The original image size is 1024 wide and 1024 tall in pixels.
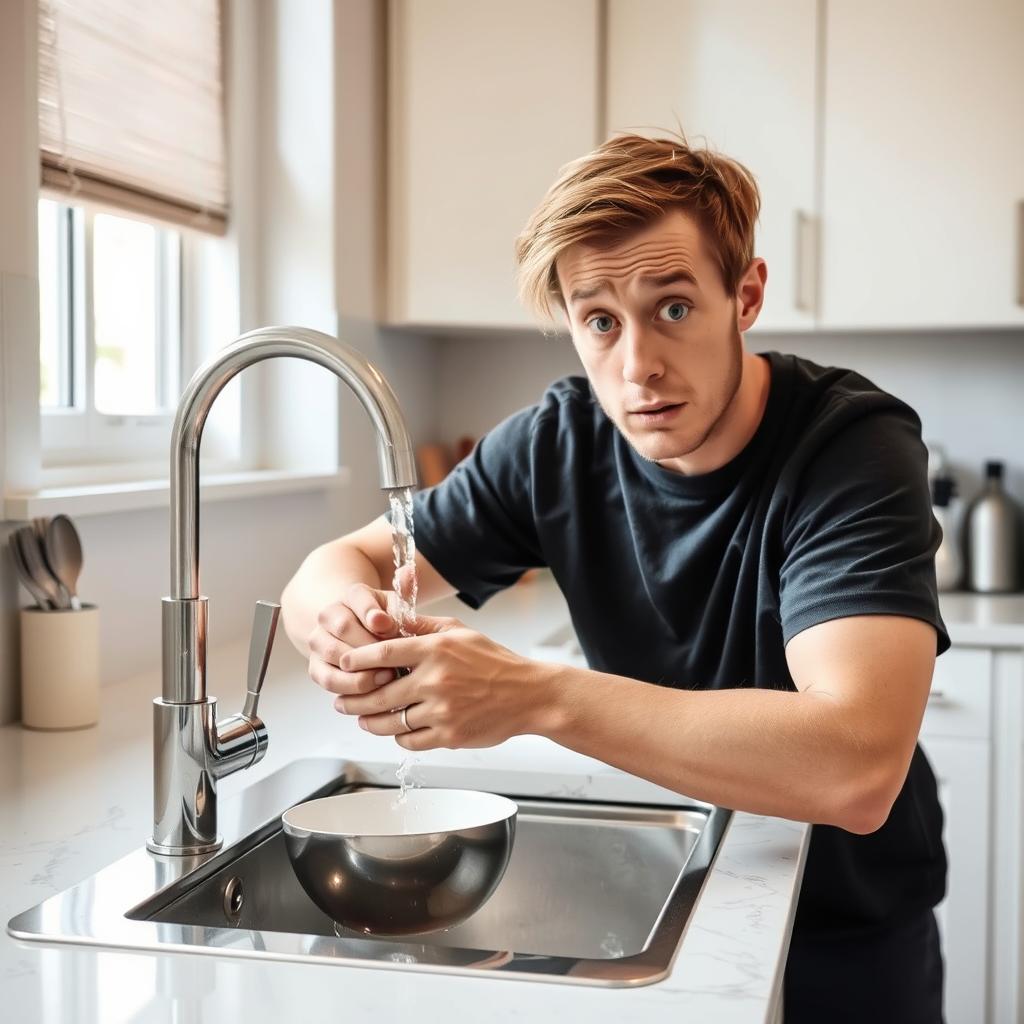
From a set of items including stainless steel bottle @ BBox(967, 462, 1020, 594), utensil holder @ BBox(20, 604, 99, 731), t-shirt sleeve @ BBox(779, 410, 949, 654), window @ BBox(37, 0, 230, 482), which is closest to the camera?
t-shirt sleeve @ BBox(779, 410, 949, 654)

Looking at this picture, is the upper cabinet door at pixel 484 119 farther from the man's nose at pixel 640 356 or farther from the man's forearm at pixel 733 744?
the man's forearm at pixel 733 744

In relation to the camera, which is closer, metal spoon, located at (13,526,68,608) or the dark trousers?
the dark trousers

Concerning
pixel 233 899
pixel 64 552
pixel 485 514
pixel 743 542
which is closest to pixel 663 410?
pixel 743 542

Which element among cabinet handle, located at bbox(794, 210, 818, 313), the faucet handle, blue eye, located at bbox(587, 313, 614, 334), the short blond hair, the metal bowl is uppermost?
cabinet handle, located at bbox(794, 210, 818, 313)

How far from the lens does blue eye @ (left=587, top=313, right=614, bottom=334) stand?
4.22 ft

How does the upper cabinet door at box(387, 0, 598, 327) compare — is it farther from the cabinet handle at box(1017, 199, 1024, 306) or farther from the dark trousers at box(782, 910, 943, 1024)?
the dark trousers at box(782, 910, 943, 1024)

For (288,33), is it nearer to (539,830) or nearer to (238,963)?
(539,830)

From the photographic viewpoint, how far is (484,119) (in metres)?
2.51

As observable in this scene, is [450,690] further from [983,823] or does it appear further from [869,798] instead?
[983,823]

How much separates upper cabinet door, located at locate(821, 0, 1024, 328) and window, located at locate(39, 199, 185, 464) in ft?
4.07

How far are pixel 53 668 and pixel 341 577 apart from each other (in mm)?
359

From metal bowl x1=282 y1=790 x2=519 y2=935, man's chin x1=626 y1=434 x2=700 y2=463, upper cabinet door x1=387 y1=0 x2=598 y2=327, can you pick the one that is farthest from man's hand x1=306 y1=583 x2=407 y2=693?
upper cabinet door x1=387 y1=0 x2=598 y2=327

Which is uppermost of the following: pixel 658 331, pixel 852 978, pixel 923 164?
pixel 923 164

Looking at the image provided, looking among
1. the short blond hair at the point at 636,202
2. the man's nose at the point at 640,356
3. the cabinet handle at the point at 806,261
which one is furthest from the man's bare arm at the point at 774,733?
the cabinet handle at the point at 806,261
